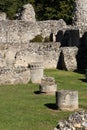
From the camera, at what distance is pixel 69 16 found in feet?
236

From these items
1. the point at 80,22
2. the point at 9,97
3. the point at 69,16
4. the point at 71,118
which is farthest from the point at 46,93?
the point at 69,16

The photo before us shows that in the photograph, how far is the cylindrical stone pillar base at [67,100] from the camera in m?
25.3

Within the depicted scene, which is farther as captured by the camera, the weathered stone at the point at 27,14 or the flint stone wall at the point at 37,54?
the weathered stone at the point at 27,14

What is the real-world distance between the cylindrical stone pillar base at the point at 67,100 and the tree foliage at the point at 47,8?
154 ft

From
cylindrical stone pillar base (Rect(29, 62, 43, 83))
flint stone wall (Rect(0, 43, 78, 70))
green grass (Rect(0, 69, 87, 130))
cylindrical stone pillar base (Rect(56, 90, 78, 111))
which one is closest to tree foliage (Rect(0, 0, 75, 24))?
flint stone wall (Rect(0, 43, 78, 70))

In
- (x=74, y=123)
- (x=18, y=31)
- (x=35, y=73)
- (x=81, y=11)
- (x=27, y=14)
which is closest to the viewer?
(x=74, y=123)

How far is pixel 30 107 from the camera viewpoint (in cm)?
2583

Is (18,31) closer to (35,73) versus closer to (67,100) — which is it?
(35,73)

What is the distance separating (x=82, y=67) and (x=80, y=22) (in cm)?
868

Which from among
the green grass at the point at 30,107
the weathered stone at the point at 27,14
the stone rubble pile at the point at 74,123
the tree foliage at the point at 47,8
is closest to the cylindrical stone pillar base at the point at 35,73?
the green grass at the point at 30,107

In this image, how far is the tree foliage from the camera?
2864 inches

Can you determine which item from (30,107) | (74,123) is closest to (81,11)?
(30,107)

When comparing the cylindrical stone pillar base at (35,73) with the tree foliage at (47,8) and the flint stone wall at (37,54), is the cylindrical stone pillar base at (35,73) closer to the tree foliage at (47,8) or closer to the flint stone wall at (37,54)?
the flint stone wall at (37,54)

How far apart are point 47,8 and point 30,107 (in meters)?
49.8
